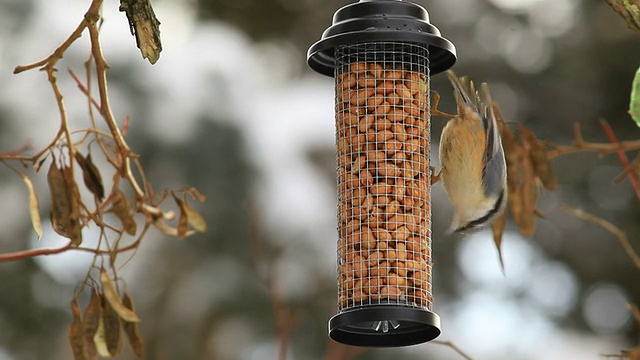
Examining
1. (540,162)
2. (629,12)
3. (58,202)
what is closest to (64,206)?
(58,202)

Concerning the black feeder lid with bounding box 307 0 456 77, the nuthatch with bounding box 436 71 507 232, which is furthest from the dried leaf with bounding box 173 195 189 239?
the nuthatch with bounding box 436 71 507 232

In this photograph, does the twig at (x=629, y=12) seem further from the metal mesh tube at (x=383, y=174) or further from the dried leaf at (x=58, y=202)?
the dried leaf at (x=58, y=202)

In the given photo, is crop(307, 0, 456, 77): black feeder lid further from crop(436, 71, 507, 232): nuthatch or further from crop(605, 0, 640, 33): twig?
crop(605, 0, 640, 33): twig

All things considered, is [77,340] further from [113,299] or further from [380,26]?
[380,26]

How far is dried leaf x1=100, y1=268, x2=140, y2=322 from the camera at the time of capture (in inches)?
125

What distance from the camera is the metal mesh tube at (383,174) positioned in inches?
126

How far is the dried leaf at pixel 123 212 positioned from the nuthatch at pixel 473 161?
2.93 feet

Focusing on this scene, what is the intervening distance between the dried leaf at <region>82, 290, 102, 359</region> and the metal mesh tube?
1.92 feet

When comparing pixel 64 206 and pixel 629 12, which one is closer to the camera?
pixel 629 12

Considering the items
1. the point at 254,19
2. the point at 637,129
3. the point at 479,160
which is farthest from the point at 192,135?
the point at 479,160

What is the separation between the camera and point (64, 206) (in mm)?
3041

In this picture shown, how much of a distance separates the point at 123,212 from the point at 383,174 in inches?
24.9

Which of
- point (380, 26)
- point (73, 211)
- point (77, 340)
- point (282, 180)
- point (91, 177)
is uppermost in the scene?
point (282, 180)

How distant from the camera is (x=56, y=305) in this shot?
7500mm
